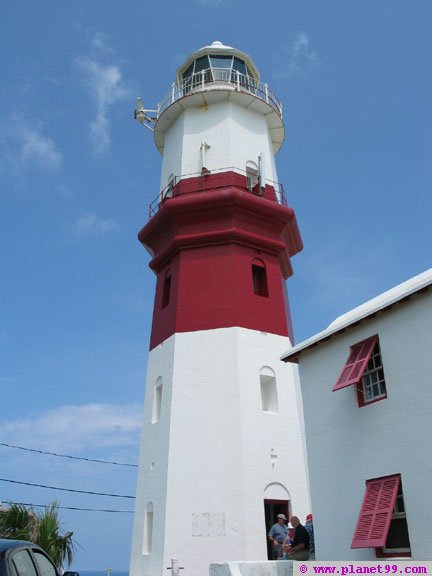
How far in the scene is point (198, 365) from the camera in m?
19.9

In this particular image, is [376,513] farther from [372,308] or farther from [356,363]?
[372,308]

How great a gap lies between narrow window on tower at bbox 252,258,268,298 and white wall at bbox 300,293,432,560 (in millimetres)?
7418

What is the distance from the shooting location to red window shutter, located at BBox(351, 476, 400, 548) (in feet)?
37.5

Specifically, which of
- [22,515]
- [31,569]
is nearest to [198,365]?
[22,515]

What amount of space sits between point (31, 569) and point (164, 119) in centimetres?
2292

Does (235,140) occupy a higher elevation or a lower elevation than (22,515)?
higher

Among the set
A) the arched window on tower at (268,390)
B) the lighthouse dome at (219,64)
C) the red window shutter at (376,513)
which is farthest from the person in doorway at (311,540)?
the lighthouse dome at (219,64)

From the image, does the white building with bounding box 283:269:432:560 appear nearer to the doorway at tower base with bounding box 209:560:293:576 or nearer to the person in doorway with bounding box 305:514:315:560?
the person in doorway with bounding box 305:514:315:560

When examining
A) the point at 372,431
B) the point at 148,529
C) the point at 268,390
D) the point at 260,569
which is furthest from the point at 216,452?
the point at 372,431

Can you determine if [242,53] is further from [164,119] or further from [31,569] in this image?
[31,569]

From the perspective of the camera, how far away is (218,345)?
65.9ft

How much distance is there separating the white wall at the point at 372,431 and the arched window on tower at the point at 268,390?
17.0 ft

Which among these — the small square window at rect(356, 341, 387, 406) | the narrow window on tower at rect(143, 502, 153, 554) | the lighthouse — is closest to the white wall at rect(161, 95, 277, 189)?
the lighthouse

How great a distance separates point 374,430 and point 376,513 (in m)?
1.64
